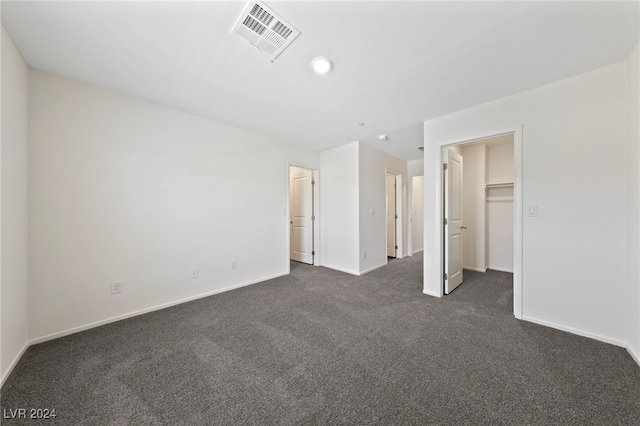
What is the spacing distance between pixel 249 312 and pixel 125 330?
1183 mm

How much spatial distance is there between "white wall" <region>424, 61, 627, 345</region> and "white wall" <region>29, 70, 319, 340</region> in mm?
3548

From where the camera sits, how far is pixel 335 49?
1.76 meters

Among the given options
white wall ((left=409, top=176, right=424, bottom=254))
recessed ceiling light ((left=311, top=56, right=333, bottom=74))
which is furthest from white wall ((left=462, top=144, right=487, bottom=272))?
recessed ceiling light ((left=311, top=56, right=333, bottom=74))

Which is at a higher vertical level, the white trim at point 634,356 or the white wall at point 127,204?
the white wall at point 127,204

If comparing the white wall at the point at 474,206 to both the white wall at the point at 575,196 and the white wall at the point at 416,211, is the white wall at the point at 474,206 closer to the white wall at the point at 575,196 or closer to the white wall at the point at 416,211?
the white wall at the point at 416,211

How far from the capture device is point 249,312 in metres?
2.63

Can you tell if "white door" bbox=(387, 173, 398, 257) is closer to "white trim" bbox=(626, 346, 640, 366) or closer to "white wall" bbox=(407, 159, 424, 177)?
"white wall" bbox=(407, 159, 424, 177)

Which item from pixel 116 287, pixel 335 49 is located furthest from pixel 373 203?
pixel 116 287

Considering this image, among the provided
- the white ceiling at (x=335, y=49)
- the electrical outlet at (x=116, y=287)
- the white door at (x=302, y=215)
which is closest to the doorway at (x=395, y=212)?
the white door at (x=302, y=215)

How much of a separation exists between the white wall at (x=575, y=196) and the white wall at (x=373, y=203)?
206 cm

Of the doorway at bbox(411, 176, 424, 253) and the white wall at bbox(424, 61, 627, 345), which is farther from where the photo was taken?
the doorway at bbox(411, 176, 424, 253)

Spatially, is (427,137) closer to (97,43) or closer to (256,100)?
(256,100)

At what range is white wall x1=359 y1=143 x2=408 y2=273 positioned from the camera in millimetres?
4199

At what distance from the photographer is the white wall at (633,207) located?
1.75 m
